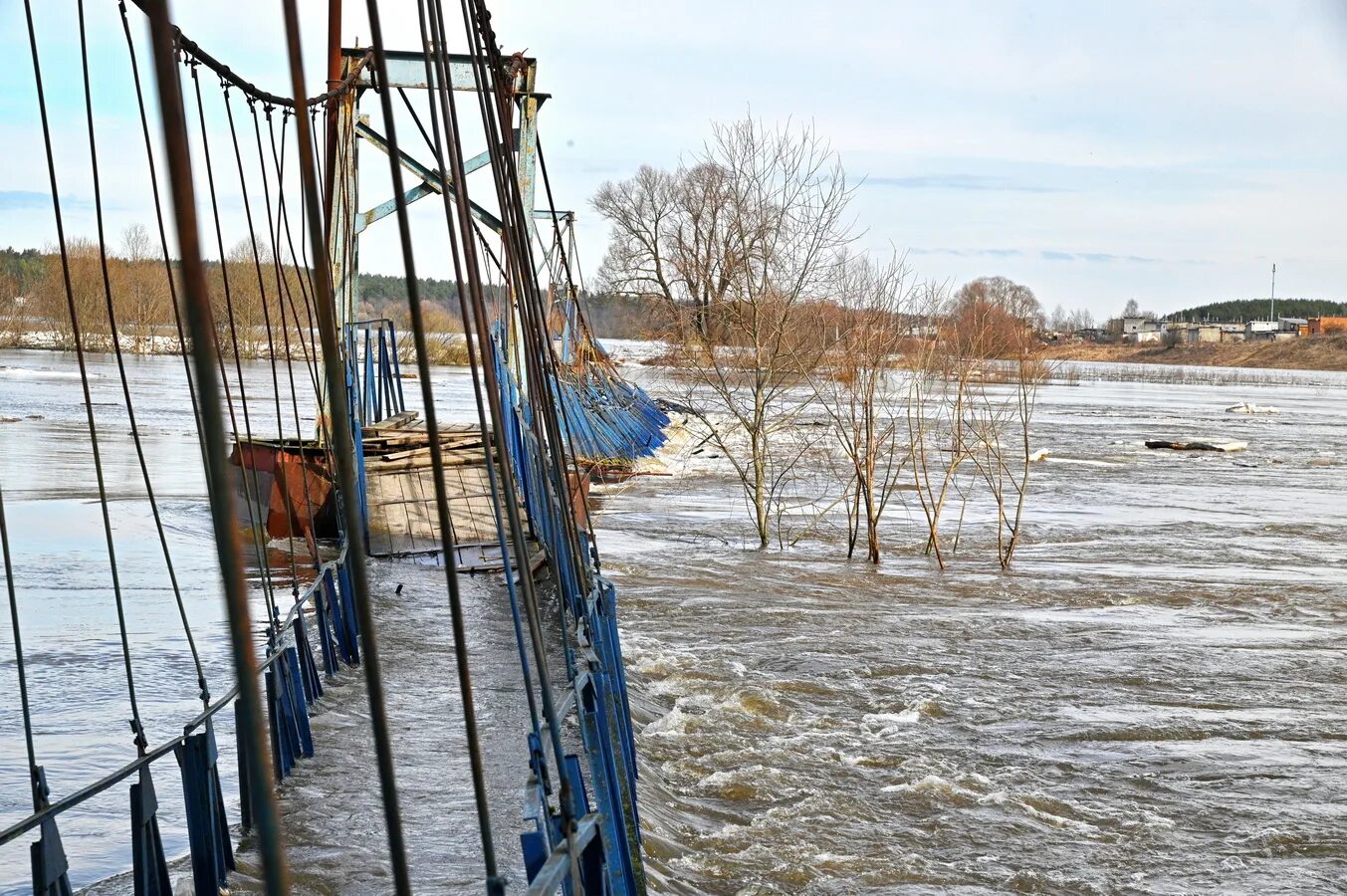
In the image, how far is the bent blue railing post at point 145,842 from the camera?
3.87m

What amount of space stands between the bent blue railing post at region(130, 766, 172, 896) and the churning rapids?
1.06m

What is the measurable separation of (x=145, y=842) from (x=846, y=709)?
16.8 ft

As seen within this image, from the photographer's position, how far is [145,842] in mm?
3936

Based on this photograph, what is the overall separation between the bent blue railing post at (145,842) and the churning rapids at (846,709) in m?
1.06

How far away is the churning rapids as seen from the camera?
5.76m

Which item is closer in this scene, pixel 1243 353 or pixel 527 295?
pixel 527 295

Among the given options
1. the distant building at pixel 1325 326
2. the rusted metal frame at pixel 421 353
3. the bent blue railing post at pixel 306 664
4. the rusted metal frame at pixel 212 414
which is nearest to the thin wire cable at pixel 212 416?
the rusted metal frame at pixel 212 414

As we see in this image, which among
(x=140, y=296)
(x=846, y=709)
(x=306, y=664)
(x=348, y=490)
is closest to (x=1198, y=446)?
(x=846, y=709)

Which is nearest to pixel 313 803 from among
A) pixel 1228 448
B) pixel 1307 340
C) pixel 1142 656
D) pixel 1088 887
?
pixel 1088 887

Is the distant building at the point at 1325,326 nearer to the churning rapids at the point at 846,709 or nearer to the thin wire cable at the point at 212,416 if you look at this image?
the churning rapids at the point at 846,709

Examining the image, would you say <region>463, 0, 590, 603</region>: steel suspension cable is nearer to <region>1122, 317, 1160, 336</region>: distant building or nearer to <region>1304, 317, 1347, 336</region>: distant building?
<region>1304, 317, 1347, 336</region>: distant building

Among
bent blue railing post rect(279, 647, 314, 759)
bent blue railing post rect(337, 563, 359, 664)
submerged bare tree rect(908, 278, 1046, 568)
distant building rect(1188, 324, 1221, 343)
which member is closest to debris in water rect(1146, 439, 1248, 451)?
submerged bare tree rect(908, 278, 1046, 568)

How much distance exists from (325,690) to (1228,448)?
Answer: 2633 cm

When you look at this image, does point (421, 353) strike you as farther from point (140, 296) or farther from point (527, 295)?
point (140, 296)
